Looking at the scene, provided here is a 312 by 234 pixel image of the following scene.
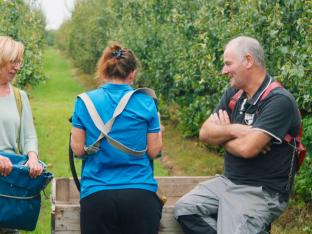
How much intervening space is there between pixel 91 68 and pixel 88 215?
30.9 m

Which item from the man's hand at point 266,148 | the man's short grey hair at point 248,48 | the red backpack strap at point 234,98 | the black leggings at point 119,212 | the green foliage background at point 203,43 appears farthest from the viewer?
the green foliage background at point 203,43

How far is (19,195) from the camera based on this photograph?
15.1 feet

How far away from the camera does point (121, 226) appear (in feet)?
14.4

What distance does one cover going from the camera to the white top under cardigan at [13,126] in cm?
463

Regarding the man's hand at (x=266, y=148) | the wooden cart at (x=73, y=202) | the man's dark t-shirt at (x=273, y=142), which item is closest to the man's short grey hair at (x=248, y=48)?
the man's dark t-shirt at (x=273, y=142)

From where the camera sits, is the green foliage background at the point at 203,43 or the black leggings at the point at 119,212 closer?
the black leggings at the point at 119,212

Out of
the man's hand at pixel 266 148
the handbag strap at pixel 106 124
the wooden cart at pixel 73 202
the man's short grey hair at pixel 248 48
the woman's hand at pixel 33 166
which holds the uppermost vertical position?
the man's short grey hair at pixel 248 48

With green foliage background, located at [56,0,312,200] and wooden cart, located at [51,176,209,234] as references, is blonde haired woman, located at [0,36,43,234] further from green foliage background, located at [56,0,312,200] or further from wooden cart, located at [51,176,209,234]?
green foliage background, located at [56,0,312,200]

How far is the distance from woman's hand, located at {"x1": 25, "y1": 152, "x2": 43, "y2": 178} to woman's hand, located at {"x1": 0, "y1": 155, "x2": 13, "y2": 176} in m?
0.15

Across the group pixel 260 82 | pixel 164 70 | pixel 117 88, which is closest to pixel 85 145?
pixel 117 88

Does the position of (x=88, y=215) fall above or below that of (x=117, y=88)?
below

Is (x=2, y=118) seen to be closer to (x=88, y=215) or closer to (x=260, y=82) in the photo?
(x=88, y=215)

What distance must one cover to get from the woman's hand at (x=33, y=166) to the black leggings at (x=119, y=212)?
434 mm

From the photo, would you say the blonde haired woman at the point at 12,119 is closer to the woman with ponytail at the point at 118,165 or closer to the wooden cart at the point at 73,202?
the wooden cart at the point at 73,202
